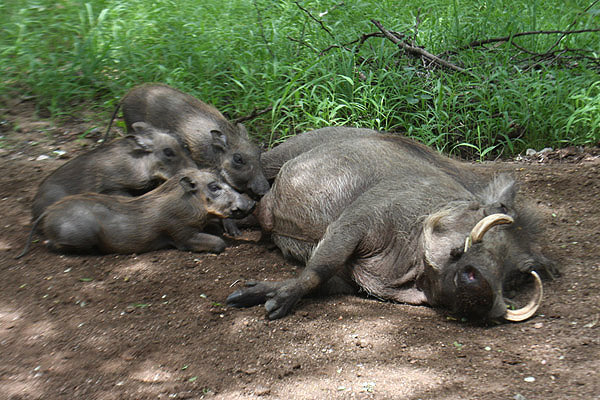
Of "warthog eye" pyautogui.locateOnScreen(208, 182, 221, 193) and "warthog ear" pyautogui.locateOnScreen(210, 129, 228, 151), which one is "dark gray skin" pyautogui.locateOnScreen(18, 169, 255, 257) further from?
"warthog ear" pyautogui.locateOnScreen(210, 129, 228, 151)

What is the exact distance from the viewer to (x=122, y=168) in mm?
4348

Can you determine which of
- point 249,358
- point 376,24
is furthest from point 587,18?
point 249,358

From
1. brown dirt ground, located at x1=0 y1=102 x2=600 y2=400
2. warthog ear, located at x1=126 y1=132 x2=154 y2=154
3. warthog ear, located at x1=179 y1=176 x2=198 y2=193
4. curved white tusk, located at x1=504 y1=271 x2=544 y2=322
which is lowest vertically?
brown dirt ground, located at x1=0 y1=102 x2=600 y2=400

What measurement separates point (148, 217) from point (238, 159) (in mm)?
1065

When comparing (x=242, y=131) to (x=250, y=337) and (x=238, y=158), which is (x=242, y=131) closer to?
(x=238, y=158)

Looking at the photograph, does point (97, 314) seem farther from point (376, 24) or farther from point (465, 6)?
point (465, 6)

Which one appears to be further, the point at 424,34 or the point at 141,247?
the point at 424,34

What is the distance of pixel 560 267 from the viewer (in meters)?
3.48

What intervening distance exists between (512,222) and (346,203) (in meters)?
1.09

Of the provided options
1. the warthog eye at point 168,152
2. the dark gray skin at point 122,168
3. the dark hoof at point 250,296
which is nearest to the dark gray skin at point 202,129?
the dark gray skin at point 122,168

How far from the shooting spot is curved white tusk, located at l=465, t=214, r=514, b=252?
299cm

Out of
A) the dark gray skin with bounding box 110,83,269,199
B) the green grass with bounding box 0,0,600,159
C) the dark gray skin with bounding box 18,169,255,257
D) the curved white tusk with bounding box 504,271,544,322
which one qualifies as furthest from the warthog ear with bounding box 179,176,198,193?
the curved white tusk with bounding box 504,271,544,322

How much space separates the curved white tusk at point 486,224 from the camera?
9.82 ft

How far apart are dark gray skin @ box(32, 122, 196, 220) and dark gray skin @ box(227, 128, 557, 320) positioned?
79cm
